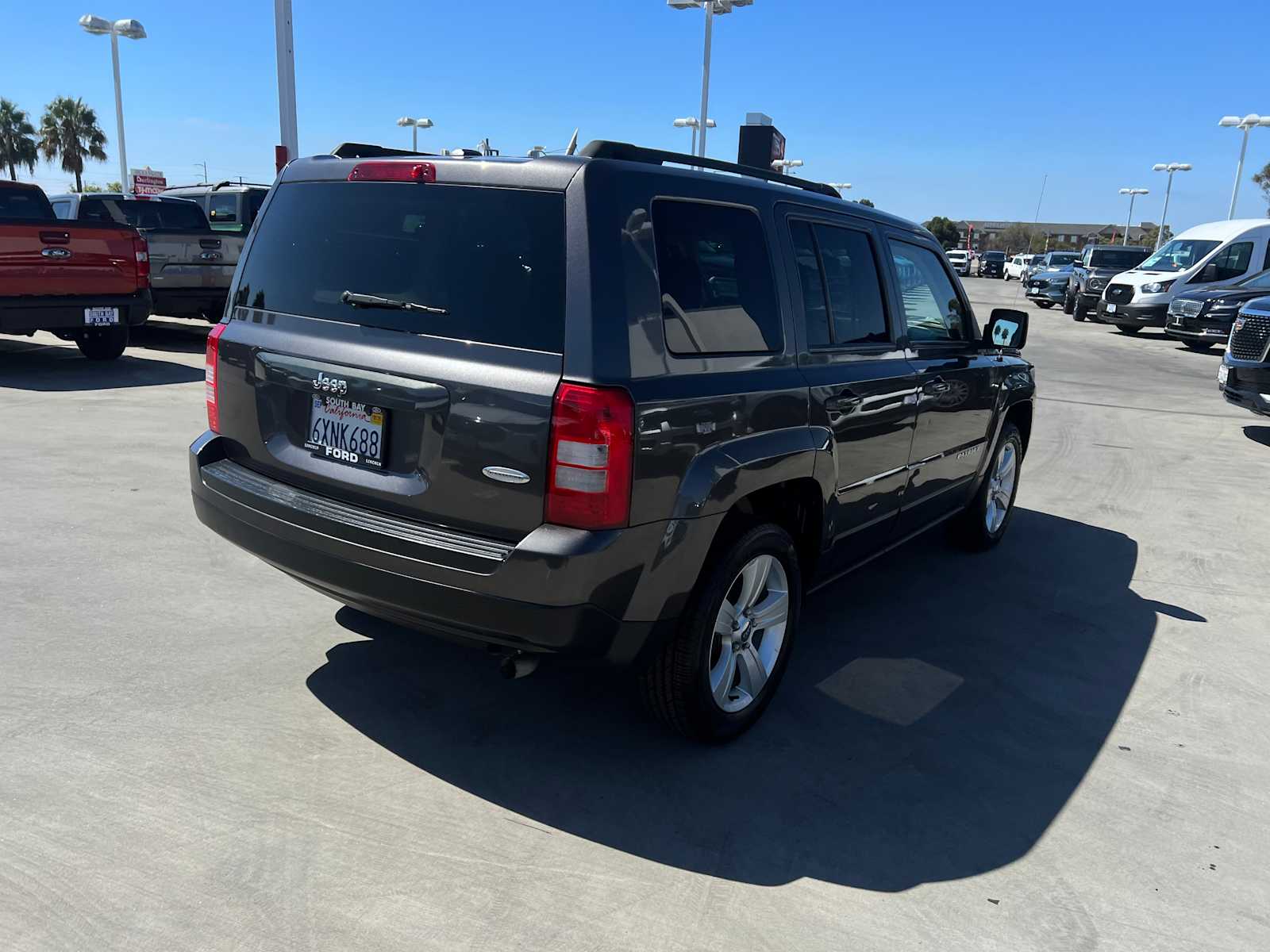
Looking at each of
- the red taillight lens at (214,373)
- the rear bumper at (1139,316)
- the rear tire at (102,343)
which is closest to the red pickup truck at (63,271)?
the rear tire at (102,343)

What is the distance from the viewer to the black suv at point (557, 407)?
9.07 ft

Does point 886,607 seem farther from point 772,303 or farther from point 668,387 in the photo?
point 668,387

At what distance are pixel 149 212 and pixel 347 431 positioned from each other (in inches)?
490

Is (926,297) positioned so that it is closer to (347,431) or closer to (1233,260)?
(347,431)

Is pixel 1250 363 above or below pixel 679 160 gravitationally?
below

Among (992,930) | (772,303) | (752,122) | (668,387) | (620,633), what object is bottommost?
(992,930)

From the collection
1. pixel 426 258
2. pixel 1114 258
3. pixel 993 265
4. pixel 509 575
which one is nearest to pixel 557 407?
pixel 509 575

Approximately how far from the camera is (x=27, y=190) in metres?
10.7

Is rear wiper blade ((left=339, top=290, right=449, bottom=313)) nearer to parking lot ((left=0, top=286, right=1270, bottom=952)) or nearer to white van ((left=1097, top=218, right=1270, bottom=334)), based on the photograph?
parking lot ((left=0, top=286, right=1270, bottom=952))

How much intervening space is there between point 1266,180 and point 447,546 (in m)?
80.4

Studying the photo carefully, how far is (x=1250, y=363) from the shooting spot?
9.46 metres

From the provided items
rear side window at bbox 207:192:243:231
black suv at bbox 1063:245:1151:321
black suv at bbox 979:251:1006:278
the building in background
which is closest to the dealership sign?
rear side window at bbox 207:192:243:231

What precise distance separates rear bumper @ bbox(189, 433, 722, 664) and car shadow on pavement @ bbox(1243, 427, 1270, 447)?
9.23 metres

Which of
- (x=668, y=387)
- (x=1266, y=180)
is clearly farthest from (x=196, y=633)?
(x=1266, y=180)
